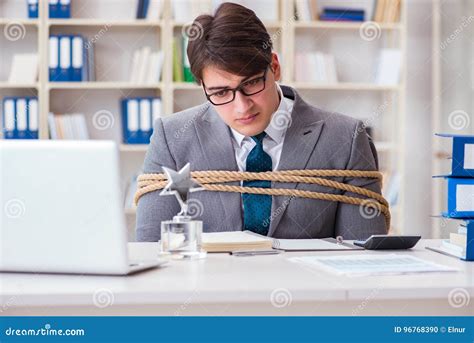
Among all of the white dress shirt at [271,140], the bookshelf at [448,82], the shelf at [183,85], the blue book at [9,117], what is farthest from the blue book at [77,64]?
the white dress shirt at [271,140]

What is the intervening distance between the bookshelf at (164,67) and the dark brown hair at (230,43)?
2372 millimetres

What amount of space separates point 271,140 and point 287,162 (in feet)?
0.33

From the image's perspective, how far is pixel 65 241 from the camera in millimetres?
1193

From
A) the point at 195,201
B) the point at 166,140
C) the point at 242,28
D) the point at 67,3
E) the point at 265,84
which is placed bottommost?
the point at 195,201

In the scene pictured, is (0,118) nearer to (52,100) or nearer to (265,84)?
(52,100)

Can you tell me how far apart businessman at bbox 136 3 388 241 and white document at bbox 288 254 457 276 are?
50cm

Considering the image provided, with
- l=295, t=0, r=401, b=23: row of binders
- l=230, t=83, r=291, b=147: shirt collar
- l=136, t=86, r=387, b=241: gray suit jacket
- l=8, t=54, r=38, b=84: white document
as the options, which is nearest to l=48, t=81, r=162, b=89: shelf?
l=8, t=54, r=38, b=84: white document

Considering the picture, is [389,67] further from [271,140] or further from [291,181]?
[291,181]

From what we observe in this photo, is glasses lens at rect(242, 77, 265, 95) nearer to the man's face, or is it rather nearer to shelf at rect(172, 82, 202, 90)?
the man's face

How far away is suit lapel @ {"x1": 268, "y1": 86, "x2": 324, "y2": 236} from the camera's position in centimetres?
192

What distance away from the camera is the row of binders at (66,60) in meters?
4.20
